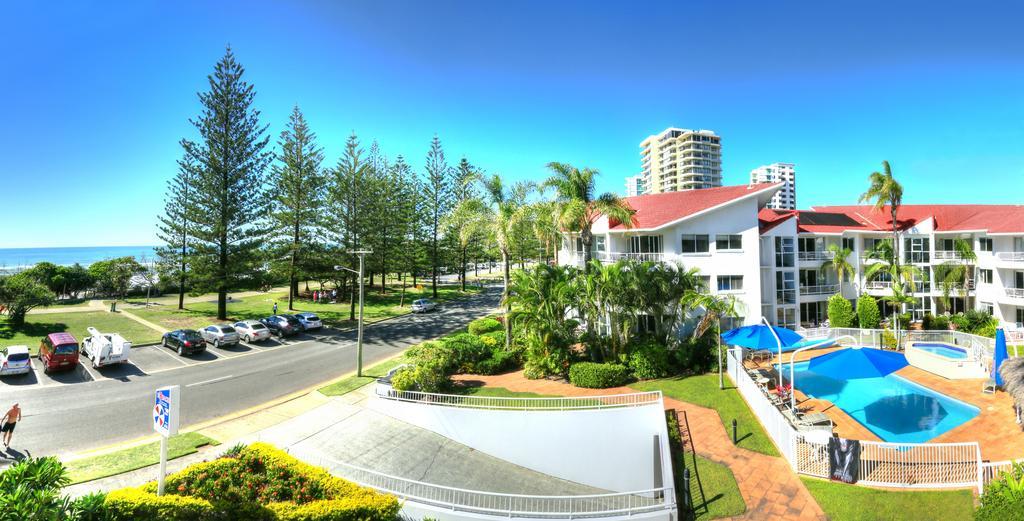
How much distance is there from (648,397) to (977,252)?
31.1 m

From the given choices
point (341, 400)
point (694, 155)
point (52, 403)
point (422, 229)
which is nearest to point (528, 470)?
point (341, 400)

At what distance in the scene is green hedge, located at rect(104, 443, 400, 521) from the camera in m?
8.95

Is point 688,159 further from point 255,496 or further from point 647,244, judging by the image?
point 255,496

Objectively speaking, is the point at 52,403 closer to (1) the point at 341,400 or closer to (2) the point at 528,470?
(1) the point at 341,400

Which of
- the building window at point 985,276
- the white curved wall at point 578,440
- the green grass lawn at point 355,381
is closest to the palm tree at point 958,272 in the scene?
the building window at point 985,276

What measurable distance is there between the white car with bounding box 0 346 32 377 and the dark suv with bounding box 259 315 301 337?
39.4ft

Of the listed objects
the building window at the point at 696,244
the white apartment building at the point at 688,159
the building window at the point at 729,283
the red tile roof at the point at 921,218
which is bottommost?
the building window at the point at 729,283

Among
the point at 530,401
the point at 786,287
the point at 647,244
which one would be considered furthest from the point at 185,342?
the point at 786,287

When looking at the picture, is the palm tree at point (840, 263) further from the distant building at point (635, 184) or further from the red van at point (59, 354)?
the distant building at point (635, 184)

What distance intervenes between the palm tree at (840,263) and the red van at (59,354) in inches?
1742

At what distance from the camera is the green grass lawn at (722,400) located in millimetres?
14102

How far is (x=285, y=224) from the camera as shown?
4281 centimetres

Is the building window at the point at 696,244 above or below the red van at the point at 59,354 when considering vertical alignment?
above

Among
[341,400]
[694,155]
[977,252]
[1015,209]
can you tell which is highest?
[694,155]
